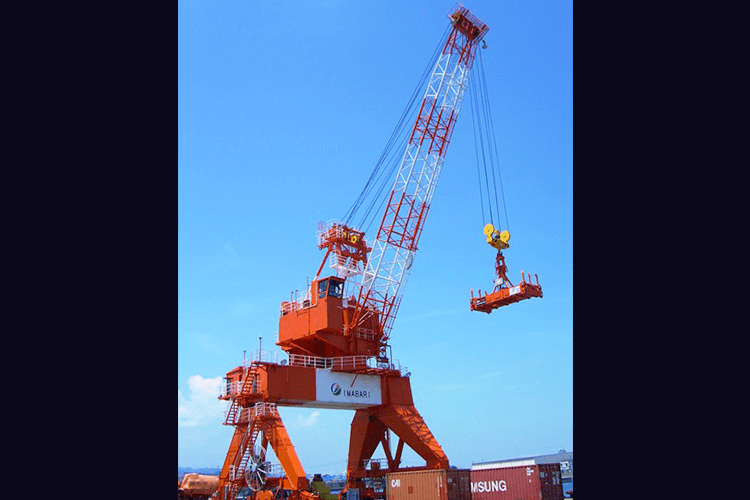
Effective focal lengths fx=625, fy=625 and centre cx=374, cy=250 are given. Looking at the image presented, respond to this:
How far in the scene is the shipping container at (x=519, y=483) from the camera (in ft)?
130

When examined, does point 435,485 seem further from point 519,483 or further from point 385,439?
point 385,439

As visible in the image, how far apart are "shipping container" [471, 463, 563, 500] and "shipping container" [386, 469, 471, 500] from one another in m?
0.83

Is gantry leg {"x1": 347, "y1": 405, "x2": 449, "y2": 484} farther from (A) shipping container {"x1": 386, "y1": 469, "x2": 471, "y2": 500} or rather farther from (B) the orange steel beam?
(A) shipping container {"x1": 386, "y1": 469, "x2": 471, "y2": 500}

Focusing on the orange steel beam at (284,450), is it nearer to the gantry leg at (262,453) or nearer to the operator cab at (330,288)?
the gantry leg at (262,453)

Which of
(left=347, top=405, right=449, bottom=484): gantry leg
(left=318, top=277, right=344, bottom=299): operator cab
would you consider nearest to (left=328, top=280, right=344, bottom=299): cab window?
(left=318, top=277, right=344, bottom=299): operator cab

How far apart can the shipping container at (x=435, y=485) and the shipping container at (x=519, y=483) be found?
83cm

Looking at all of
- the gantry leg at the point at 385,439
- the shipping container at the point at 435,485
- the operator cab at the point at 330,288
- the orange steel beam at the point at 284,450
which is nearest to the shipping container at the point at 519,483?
the shipping container at the point at 435,485

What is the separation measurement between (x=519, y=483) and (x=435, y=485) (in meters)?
5.67

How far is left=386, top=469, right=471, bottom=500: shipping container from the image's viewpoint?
4191 centimetres

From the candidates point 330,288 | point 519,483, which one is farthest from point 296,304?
point 519,483
